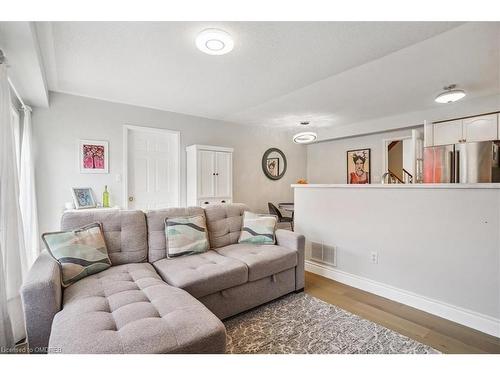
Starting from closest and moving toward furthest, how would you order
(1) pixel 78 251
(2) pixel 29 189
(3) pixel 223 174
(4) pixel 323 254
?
(1) pixel 78 251, (2) pixel 29 189, (4) pixel 323 254, (3) pixel 223 174

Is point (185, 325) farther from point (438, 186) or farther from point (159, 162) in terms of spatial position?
point (159, 162)

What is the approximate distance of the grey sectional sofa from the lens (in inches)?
43.2

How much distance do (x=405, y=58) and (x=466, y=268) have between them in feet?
6.54

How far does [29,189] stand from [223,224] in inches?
90.2

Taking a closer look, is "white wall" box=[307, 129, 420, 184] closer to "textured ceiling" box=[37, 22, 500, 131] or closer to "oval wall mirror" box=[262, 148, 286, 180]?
"oval wall mirror" box=[262, 148, 286, 180]

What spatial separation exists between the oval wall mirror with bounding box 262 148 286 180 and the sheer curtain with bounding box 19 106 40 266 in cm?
388

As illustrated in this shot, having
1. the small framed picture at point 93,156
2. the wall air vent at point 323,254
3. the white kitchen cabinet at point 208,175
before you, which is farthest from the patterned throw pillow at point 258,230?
the small framed picture at point 93,156

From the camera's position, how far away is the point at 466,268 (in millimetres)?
2016

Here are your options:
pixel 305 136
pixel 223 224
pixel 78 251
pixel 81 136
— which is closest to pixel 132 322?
pixel 78 251

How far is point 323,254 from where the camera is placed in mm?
3047

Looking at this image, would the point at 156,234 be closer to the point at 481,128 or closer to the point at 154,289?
the point at 154,289

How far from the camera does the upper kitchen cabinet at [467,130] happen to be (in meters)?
3.42

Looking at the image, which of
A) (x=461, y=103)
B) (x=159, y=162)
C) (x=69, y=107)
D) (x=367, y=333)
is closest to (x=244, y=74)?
(x=159, y=162)

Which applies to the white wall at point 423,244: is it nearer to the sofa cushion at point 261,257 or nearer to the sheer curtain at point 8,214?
Answer: the sofa cushion at point 261,257
